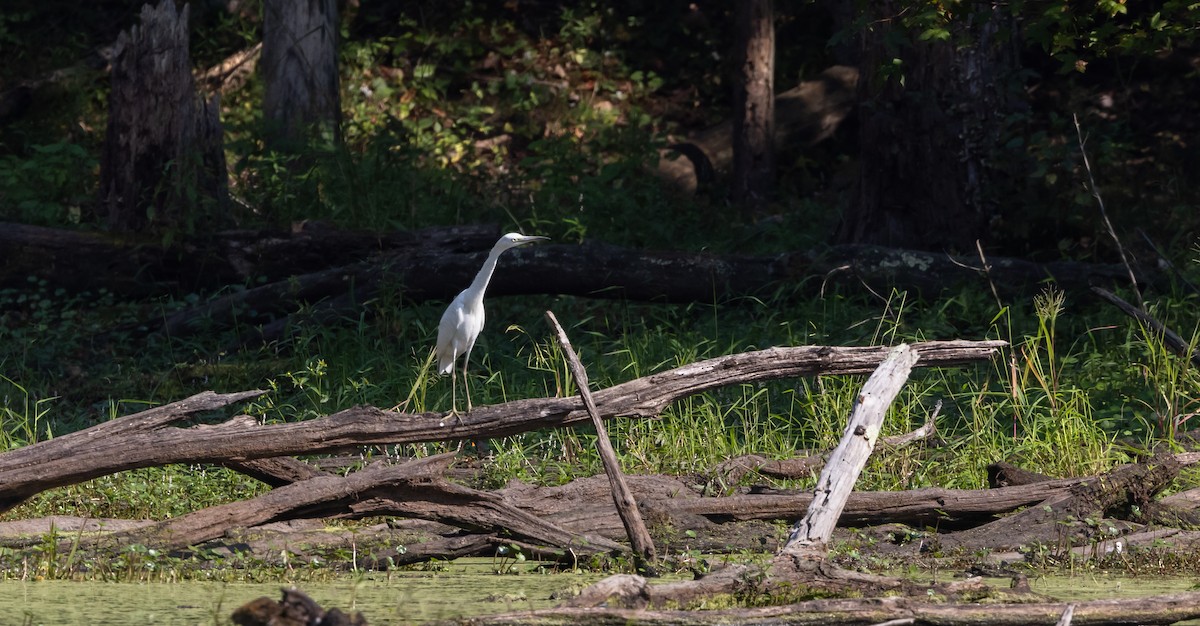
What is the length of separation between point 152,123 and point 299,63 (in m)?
3.03

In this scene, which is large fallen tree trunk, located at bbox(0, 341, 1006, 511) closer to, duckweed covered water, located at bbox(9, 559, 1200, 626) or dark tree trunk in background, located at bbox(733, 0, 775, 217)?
duckweed covered water, located at bbox(9, 559, 1200, 626)

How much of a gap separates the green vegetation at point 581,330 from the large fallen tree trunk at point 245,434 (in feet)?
0.96

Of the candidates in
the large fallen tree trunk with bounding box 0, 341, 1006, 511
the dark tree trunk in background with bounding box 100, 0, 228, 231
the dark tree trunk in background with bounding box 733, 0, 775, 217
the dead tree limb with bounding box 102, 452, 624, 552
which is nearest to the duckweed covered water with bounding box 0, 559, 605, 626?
the dead tree limb with bounding box 102, 452, 624, 552

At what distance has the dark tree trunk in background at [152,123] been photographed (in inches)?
328

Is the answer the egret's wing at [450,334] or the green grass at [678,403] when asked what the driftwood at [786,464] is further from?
the egret's wing at [450,334]

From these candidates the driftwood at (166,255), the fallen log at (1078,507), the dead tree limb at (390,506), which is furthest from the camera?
the driftwood at (166,255)

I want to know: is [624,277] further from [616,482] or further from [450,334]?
[616,482]

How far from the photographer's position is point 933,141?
27.0ft

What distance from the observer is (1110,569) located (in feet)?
14.3

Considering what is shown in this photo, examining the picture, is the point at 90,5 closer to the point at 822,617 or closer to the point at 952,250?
the point at 952,250

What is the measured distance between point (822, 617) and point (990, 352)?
1.40m

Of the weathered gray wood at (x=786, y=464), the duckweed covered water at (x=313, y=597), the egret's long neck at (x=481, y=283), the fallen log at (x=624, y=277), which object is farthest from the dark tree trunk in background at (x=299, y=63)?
the duckweed covered water at (x=313, y=597)

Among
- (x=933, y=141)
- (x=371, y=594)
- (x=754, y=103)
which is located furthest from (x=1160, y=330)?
(x=754, y=103)

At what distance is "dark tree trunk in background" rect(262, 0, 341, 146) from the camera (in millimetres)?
11172
